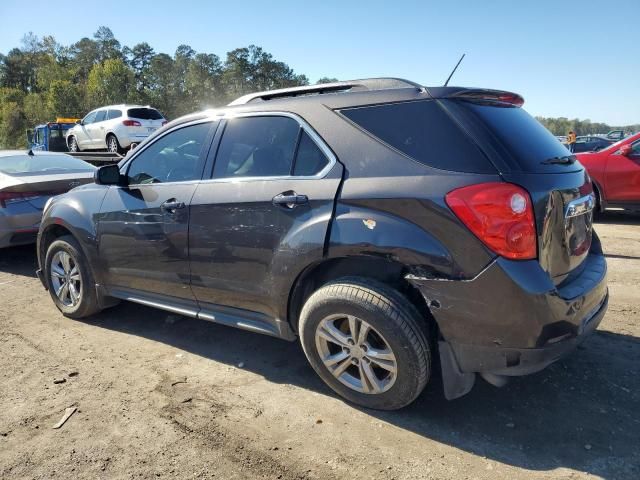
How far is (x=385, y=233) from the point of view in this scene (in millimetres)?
2506

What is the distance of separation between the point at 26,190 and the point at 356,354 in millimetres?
5337

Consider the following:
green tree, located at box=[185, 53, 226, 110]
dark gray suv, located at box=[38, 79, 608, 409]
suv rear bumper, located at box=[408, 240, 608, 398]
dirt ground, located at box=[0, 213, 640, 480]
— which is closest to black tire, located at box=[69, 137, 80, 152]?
dirt ground, located at box=[0, 213, 640, 480]

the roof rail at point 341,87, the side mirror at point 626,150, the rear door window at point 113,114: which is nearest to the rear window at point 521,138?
the roof rail at point 341,87

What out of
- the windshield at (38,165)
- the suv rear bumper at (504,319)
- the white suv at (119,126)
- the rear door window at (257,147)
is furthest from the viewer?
the white suv at (119,126)

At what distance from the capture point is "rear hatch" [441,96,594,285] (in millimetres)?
2369

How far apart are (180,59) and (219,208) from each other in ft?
275

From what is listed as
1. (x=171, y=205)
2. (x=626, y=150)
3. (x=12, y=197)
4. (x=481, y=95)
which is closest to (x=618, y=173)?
(x=626, y=150)

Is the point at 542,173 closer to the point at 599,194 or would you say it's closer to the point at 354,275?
the point at 354,275

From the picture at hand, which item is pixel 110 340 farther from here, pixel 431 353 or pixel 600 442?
pixel 600 442

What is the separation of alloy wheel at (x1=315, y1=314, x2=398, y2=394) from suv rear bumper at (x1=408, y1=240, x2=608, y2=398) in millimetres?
330

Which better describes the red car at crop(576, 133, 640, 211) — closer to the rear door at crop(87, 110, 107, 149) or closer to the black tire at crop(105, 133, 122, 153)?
the black tire at crop(105, 133, 122, 153)

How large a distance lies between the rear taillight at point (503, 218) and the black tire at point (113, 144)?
606 inches

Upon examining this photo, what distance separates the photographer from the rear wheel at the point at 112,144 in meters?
15.6

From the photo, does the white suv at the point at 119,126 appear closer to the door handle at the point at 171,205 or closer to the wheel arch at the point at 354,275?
the door handle at the point at 171,205
